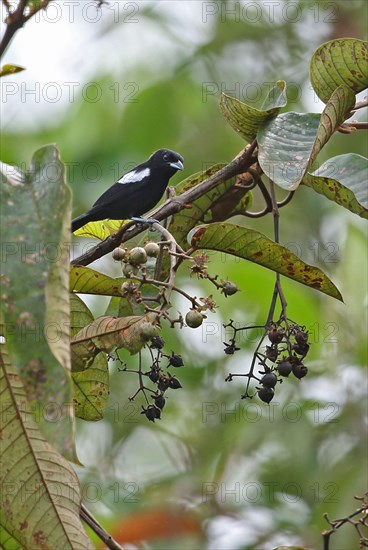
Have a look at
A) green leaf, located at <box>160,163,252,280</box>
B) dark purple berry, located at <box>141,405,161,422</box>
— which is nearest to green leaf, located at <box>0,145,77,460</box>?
dark purple berry, located at <box>141,405,161,422</box>

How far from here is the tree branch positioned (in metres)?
1.69

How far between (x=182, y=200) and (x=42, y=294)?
56 centimetres

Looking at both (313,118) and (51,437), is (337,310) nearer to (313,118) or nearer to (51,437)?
(313,118)

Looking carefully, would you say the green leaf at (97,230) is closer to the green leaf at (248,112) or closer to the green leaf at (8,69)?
the green leaf at (248,112)

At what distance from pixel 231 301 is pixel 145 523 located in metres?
1.06

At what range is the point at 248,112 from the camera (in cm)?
180

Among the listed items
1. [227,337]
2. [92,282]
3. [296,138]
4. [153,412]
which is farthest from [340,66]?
[227,337]

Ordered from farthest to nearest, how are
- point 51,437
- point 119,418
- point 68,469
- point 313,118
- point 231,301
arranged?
point 119,418
point 231,301
point 313,118
point 68,469
point 51,437

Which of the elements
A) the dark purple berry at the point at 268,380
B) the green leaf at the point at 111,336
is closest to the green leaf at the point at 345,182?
the dark purple berry at the point at 268,380

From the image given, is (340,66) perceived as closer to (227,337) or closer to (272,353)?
(272,353)

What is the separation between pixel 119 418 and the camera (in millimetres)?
4918

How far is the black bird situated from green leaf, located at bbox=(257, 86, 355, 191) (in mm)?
712

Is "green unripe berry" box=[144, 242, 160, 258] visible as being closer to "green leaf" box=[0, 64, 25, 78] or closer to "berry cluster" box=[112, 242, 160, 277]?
"berry cluster" box=[112, 242, 160, 277]

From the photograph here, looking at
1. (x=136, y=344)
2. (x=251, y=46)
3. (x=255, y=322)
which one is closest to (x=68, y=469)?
(x=136, y=344)
